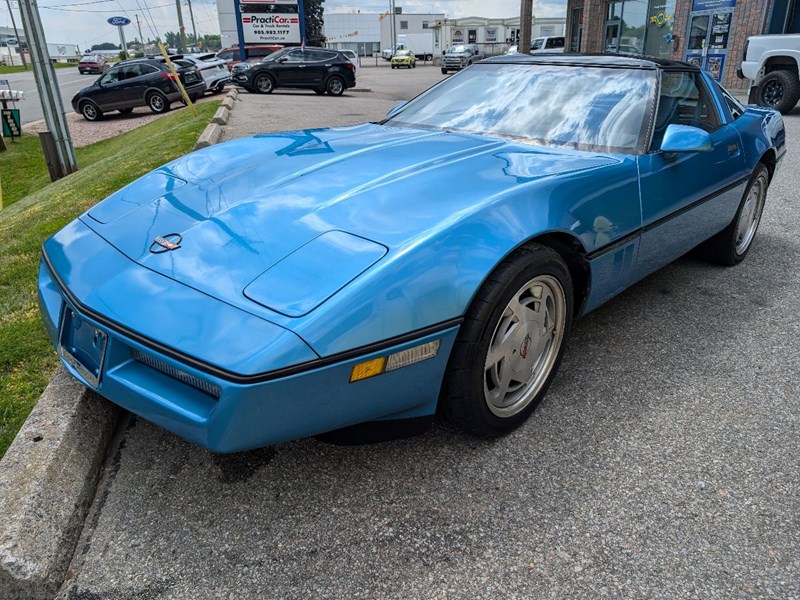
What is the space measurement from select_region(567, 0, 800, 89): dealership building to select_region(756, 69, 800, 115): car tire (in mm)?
6574

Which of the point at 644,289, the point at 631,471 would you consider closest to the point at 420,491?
the point at 631,471

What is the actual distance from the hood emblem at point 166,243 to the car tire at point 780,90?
12.5m

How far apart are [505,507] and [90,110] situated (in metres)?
18.2

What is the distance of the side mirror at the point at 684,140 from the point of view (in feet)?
8.98

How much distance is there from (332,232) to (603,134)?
1.55 meters

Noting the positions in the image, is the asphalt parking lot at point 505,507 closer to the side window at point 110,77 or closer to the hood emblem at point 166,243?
the hood emblem at point 166,243

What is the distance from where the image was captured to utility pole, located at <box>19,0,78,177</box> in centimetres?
865

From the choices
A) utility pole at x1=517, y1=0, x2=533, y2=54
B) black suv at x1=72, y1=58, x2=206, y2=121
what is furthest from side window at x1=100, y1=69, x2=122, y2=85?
utility pole at x1=517, y1=0, x2=533, y2=54

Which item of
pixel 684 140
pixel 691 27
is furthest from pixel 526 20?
pixel 684 140

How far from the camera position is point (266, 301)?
5.69 ft

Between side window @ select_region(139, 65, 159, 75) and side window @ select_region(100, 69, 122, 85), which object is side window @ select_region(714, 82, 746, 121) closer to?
side window @ select_region(139, 65, 159, 75)

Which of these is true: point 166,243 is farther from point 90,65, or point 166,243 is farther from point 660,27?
point 90,65

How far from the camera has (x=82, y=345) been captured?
203cm

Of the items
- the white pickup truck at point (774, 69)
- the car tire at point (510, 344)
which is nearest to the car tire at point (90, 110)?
the white pickup truck at point (774, 69)
